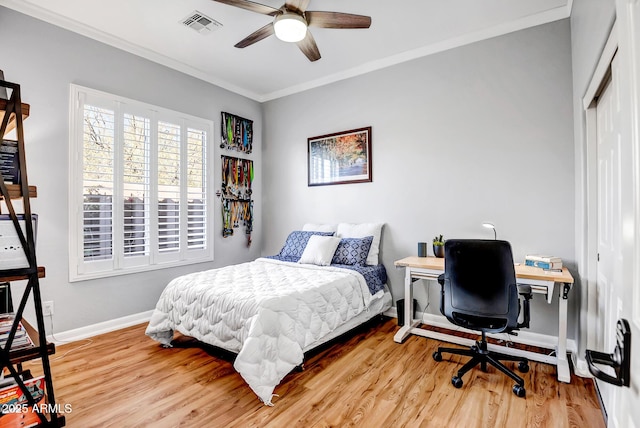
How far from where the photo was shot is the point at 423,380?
2389 mm

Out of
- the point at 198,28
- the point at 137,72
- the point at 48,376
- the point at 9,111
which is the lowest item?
the point at 48,376

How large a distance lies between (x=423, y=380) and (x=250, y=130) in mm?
3910

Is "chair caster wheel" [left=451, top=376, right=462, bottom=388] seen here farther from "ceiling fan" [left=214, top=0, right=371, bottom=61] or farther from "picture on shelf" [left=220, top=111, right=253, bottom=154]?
"picture on shelf" [left=220, top=111, right=253, bottom=154]

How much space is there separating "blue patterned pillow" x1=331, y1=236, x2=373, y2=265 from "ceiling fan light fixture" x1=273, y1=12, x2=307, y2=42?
2109 millimetres

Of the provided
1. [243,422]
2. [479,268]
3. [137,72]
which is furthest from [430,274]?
[137,72]

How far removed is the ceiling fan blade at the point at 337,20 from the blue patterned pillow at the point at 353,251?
83.6 inches

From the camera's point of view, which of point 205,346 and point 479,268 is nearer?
point 479,268

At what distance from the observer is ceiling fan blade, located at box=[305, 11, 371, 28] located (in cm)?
241

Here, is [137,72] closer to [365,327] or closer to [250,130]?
[250,130]

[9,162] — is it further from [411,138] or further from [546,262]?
[546,262]

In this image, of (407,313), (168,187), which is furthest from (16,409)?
(407,313)

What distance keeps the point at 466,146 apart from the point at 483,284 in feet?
5.39

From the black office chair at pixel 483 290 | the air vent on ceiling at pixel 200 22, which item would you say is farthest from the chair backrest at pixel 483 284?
the air vent on ceiling at pixel 200 22

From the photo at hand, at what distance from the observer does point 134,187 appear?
11.5 ft
